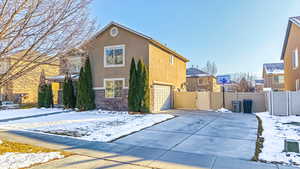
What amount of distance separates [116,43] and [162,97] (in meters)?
5.85

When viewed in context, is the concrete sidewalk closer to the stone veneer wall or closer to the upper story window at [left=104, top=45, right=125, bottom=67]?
the stone veneer wall

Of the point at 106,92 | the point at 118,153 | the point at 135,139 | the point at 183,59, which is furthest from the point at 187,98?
the point at 118,153

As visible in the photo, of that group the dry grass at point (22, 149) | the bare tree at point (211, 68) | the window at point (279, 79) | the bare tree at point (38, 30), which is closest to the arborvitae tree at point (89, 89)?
the dry grass at point (22, 149)

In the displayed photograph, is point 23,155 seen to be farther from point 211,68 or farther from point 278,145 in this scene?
point 211,68

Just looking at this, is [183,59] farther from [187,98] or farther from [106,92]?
[106,92]

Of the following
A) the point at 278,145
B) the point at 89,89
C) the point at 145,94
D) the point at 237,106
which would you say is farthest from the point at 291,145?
the point at 89,89

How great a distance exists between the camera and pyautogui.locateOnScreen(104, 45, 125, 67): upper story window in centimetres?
1492

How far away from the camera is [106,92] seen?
1532 cm

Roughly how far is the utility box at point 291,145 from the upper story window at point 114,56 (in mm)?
11257

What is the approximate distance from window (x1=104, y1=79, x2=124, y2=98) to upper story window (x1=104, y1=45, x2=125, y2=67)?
1257 millimetres

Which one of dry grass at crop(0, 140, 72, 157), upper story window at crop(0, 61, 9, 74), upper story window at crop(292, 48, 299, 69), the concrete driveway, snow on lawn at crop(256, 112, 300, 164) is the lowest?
the concrete driveway

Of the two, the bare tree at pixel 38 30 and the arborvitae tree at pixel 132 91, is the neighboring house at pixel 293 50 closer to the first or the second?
the arborvitae tree at pixel 132 91

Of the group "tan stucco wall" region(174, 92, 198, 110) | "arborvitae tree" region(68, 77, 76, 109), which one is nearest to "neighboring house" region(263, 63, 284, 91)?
"tan stucco wall" region(174, 92, 198, 110)

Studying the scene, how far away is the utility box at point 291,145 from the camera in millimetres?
5684
